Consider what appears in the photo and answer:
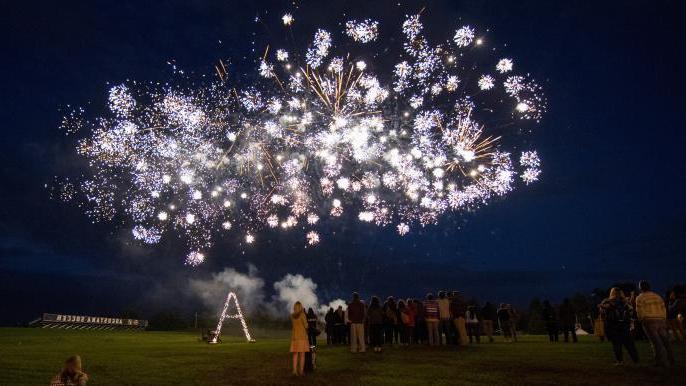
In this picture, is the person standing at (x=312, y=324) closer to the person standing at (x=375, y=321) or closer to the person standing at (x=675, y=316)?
the person standing at (x=375, y=321)

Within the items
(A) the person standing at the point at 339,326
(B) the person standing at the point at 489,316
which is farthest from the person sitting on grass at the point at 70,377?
(B) the person standing at the point at 489,316

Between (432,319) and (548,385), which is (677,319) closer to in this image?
(432,319)

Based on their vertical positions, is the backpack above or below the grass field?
above

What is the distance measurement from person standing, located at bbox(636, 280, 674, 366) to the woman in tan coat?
8042 millimetres

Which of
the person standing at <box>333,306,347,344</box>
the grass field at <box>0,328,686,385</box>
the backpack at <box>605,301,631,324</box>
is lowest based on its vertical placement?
the grass field at <box>0,328,686,385</box>

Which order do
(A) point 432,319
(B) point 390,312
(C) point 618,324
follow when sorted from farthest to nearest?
(B) point 390,312
(A) point 432,319
(C) point 618,324

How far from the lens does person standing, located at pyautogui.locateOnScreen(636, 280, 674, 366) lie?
11734mm

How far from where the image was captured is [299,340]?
1220 centimetres

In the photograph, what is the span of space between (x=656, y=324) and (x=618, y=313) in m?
0.80

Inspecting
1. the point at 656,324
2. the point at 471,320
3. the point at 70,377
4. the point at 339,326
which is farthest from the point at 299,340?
the point at 471,320

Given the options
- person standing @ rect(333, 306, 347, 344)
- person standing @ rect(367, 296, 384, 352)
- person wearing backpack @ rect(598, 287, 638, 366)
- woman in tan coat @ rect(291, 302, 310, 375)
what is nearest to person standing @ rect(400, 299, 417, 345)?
person standing @ rect(367, 296, 384, 352)

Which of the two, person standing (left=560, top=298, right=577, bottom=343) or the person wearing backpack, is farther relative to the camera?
person standing (left=560, top=298, right=577, bottom=343)

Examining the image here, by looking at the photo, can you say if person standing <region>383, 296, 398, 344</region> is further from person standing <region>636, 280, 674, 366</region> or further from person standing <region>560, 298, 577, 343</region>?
person standing <region>636, 280, 674, 366</region>

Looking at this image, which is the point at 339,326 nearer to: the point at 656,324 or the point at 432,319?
the point at 432,319
